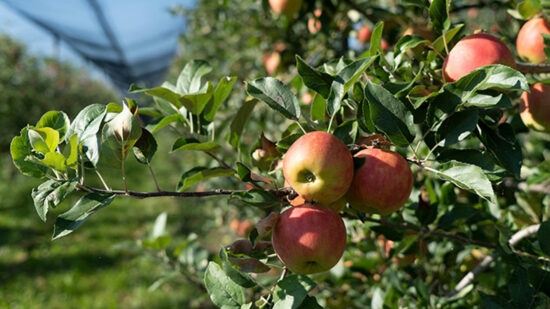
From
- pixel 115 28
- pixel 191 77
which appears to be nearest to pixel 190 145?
pixel 191 77

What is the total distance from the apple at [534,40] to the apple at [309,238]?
565mm

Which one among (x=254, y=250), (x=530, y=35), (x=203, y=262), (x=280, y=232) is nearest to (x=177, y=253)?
(x=203, y=262)

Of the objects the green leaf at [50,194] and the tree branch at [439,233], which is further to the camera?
the tree branch at [439,233]

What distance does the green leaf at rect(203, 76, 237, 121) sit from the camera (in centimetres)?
85

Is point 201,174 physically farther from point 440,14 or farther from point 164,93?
point 440,14

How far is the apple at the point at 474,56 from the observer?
0.77 m

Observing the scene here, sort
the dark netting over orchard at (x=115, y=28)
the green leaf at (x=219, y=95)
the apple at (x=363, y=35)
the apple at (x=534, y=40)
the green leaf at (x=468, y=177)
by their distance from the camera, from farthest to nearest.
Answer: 1. the dark netting over orchard at (x=115, y=28)
2. the apple at (x=363, y=35)
3. the apple at (x=534, y=40)
4. the green leaf at (x=219, y=95)
5. the green leaf at (x=468, y=177)

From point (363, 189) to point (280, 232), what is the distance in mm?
133

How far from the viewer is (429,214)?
1068 mm

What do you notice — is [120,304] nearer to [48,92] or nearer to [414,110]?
[414,110]

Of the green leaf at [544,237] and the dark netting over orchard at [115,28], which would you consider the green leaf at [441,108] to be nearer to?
the green leaf at [544,237]

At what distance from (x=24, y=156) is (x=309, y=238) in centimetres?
43

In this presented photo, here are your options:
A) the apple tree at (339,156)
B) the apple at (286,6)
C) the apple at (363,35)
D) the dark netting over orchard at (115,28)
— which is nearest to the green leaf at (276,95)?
the apple tree at (339,156)

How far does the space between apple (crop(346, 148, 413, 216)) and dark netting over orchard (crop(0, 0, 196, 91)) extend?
5504 mm
